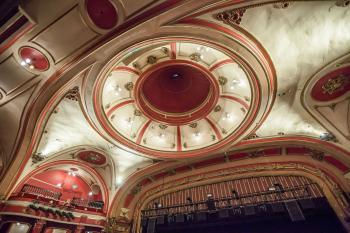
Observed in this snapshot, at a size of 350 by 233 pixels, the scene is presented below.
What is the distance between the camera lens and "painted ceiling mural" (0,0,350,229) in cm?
463

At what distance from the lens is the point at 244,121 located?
812cm

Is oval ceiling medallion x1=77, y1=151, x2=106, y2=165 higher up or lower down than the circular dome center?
lower down

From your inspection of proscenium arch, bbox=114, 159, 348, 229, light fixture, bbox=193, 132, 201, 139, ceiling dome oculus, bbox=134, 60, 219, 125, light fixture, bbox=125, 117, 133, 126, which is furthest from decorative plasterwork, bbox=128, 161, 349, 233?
light fixture, bbox=125, 117, 133, 126

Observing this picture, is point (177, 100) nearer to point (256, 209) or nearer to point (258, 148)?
point (258, 148)

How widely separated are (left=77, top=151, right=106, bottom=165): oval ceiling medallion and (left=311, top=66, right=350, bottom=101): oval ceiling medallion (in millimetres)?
10749

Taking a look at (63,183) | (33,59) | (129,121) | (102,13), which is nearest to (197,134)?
(129,121)

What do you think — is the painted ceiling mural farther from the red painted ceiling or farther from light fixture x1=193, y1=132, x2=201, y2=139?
the red painted ceiling

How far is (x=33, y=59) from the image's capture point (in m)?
5.20

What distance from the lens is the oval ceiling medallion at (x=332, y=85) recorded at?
592 centimetres

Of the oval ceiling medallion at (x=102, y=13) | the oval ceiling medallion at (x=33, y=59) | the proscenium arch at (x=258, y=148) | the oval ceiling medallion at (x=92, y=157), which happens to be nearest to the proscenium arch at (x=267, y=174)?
the proscenium arch at (x=258, y=148)

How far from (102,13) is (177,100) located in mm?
6206

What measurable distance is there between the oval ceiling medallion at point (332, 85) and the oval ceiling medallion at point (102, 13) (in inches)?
275

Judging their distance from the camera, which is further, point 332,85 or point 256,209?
point 256,209

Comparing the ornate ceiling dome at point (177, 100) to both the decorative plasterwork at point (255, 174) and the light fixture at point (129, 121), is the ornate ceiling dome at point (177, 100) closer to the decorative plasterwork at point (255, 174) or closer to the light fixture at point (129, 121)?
the light fixture at point (129, 121)
